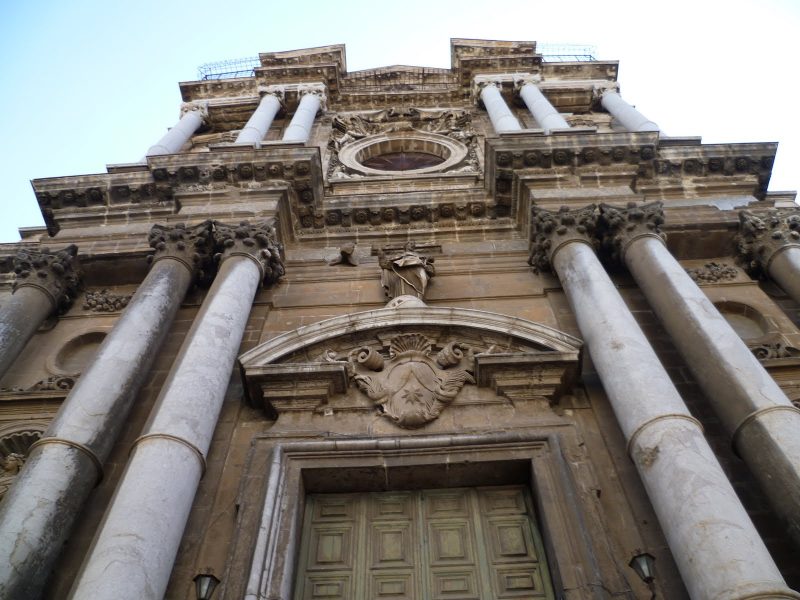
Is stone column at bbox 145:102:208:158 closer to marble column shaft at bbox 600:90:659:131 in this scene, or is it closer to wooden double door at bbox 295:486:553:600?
wooden double door at bbox 295:486:553:600

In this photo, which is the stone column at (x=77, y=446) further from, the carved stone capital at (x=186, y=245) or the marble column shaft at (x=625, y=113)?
the marble column shaft at (x=625, y=113)

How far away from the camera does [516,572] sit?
260 inches

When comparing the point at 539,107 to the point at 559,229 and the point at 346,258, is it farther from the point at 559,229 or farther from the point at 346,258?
the point at 346,258

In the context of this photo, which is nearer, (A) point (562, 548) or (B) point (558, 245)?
(A) point (562, 548)

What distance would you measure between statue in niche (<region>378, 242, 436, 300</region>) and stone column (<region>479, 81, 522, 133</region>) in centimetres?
572

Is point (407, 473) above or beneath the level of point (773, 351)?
beneath

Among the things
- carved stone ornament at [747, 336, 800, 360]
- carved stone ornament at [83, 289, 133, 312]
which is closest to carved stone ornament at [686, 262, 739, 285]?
carved stone ornament at [747, 336, 800, 360]

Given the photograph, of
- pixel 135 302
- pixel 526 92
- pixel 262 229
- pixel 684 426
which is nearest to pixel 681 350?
pixel 684 426

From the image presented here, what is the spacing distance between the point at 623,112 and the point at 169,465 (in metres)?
15.0

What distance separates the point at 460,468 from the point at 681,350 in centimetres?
306

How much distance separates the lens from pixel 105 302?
1072 cm

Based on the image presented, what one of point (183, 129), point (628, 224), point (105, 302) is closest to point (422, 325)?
point (628, 224)

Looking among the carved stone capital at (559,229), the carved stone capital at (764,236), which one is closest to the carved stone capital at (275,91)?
the carved stone capital at (559,229)

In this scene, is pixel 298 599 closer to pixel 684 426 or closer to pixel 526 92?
pixel 684 426
